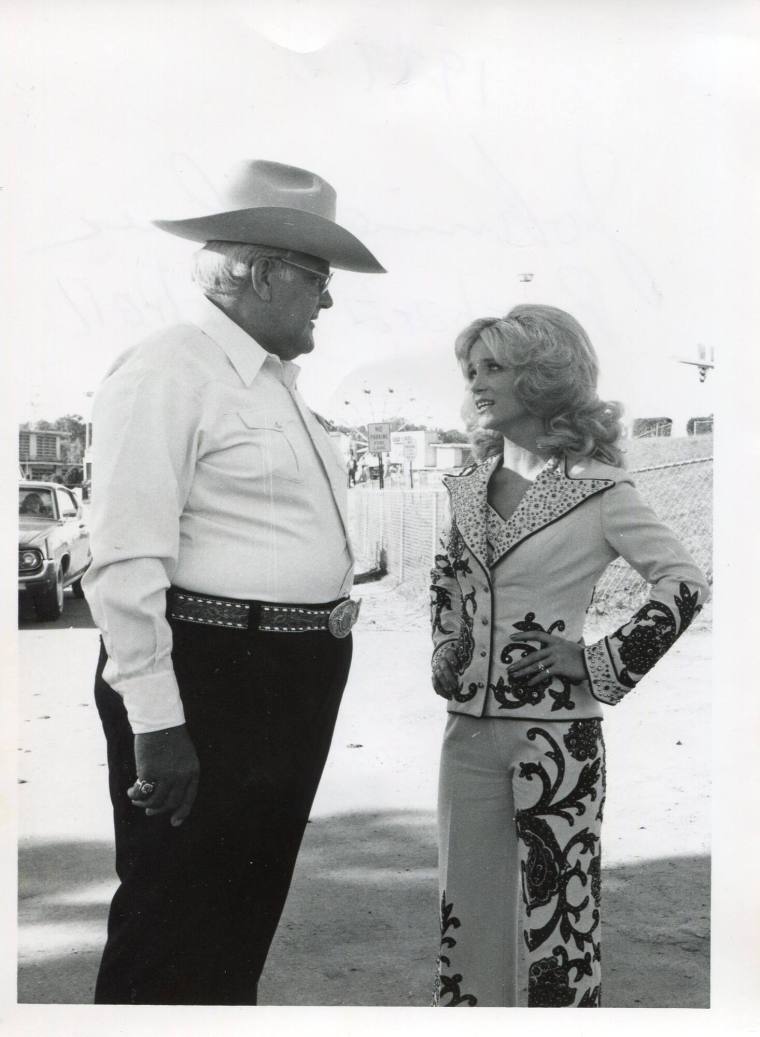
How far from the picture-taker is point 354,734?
264 cm

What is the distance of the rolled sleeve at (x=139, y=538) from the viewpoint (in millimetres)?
2080

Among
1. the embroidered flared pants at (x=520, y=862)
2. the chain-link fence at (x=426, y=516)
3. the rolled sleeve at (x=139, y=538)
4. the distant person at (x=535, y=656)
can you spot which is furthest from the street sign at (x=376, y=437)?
the embroidered flared pants at (x=520, y=862)

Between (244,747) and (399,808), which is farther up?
(244,747)

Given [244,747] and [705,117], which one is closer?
[244,747]

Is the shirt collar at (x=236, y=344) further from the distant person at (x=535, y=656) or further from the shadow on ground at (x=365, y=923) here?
the shadow on ground at (x=365, y=923)

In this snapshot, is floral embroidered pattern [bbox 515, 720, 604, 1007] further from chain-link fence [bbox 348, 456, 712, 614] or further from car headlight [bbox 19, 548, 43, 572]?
car headlight [bbox 19, 548, 43, 572]

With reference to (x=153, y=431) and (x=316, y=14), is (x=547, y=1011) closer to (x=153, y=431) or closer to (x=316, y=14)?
(x=153, y=431)

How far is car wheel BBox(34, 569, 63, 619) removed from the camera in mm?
2504

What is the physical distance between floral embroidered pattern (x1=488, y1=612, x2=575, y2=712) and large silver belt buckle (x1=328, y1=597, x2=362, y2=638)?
0.37 meters

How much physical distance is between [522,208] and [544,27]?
45cm

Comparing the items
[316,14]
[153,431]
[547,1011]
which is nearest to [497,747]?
[547,1011]

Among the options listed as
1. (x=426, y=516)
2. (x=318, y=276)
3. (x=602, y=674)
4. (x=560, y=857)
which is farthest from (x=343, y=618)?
(x=318, y=276)

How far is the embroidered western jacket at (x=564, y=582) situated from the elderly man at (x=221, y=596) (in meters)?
0.33

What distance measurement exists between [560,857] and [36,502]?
156 centimetres
